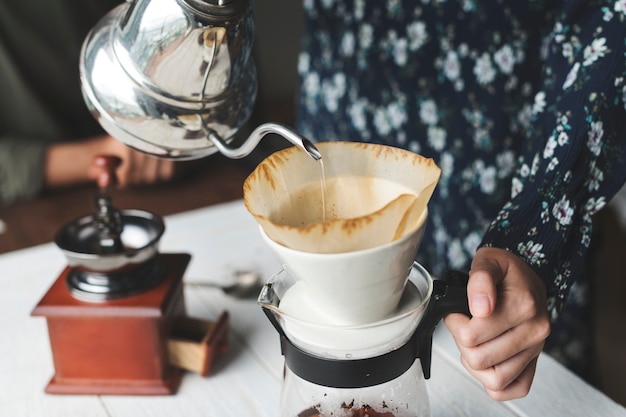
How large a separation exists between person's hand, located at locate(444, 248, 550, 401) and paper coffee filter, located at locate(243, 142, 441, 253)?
11 cm

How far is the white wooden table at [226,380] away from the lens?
2.64 ft

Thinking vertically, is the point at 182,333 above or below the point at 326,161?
below

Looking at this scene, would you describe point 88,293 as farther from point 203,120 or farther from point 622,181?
point 622,181

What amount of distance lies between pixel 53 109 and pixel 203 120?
140cm

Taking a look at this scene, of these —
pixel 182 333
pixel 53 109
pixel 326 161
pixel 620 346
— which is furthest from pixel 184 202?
pixel 620 346

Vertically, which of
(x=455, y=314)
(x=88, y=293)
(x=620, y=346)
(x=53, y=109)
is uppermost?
(x=455, y=314)

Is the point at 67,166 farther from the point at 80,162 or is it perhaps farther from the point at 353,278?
the point at 353,278

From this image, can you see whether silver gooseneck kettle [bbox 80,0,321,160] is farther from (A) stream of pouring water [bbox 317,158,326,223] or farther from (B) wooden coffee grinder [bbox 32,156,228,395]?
(B) wooden coffee grinder [bbox 32,156,228,395]

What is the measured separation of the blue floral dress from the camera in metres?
0.83

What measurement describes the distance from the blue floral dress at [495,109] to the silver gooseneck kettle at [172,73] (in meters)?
0.35

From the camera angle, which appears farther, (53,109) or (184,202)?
(53,109)

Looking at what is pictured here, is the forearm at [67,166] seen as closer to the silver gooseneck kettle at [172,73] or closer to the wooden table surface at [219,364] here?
the wooden table surface at [219,364]

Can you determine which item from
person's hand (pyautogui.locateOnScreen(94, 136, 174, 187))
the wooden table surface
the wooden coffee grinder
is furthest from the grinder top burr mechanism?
person's hand (pyautogui.locateOnScreen(94, 136, 174, 187))

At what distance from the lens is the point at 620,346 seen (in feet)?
7.41
